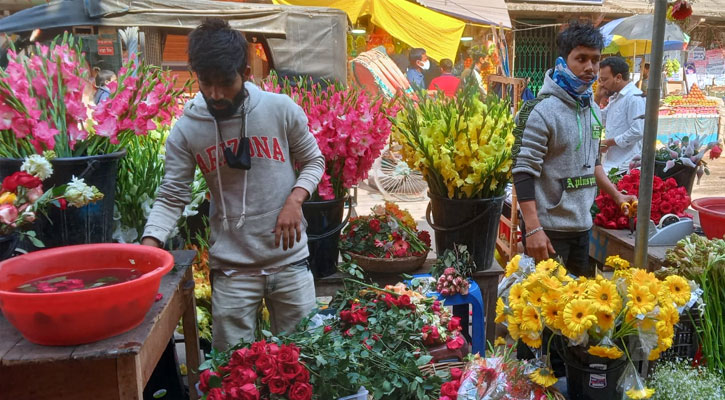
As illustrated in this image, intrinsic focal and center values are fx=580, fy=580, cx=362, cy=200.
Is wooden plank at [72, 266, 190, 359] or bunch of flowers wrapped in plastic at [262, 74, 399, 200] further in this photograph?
bunch of flowers wrapped in plastic at [262, 74, 399, 200]

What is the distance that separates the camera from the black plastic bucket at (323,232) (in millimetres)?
2664

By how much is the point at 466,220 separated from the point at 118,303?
5.85ft

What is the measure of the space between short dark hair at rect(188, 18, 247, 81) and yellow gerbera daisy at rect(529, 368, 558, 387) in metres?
1.29

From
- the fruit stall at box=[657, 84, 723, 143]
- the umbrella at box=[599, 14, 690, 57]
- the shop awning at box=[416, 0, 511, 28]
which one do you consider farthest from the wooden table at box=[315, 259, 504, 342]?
the fruit stall at box=[657, 84, 723, 143]

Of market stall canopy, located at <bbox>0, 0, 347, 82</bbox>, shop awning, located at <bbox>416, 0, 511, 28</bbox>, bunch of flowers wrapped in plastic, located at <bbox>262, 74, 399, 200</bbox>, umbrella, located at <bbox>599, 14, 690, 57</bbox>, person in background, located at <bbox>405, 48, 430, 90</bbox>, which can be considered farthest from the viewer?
person in background, located at <bbox>405, 48, 430, 90</bbox>

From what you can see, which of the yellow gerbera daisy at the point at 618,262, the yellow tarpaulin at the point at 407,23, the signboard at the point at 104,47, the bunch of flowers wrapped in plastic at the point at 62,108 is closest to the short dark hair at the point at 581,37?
the yellow gerbera daisy at the point at 618,262

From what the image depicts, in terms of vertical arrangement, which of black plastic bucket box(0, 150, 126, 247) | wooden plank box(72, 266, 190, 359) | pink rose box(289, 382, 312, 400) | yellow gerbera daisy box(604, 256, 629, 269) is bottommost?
pink rose box(289, 382, 312, 400)

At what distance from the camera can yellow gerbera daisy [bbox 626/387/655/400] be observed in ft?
4.89

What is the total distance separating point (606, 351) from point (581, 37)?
A: 1.53 m

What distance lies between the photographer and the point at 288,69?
7.70 meters

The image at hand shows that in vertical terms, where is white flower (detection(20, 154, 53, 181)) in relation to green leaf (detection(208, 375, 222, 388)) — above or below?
above

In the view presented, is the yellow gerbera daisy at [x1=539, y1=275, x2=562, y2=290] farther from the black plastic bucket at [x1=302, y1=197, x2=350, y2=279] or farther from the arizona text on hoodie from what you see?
the black plastic bucket at [x1=302, y1=197, x2=350, y2=279]

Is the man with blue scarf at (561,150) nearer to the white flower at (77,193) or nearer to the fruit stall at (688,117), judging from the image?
the white flower at (77,193)

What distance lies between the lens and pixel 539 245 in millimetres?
2498
